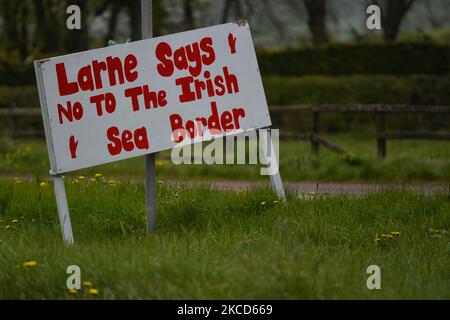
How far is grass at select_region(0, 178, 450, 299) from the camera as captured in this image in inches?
218

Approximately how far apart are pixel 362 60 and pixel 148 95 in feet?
66.9

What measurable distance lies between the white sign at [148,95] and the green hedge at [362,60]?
19.4 m

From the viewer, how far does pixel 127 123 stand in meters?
7.58

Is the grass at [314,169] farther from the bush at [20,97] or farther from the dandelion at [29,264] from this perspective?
the bush at [20,97]

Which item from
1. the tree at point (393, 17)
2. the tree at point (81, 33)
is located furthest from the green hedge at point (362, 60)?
the tree at point (393, 17)

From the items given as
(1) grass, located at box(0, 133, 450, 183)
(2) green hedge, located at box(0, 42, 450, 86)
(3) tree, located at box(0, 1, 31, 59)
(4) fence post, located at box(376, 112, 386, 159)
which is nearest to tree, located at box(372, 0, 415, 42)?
(2) green hedge, located at box(0, 42, 450, 86)

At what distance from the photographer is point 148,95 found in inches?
302

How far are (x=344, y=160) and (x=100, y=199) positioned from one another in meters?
6.81

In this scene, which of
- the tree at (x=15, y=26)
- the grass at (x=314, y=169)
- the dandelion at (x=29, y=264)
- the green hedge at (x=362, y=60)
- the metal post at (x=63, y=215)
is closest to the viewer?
the dandelion at (x=29, y=264)

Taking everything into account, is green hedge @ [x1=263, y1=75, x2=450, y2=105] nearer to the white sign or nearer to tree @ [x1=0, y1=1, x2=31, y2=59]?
tree @ [x1=0, y1=1, x2=31, y2=59]

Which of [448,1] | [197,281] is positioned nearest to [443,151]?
[197,281]

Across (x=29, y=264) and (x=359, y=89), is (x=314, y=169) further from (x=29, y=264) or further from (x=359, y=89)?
(x=359, y=89)

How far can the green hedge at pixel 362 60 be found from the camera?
26766mm

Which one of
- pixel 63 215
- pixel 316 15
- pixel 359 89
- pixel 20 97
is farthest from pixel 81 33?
pixel 63 215
